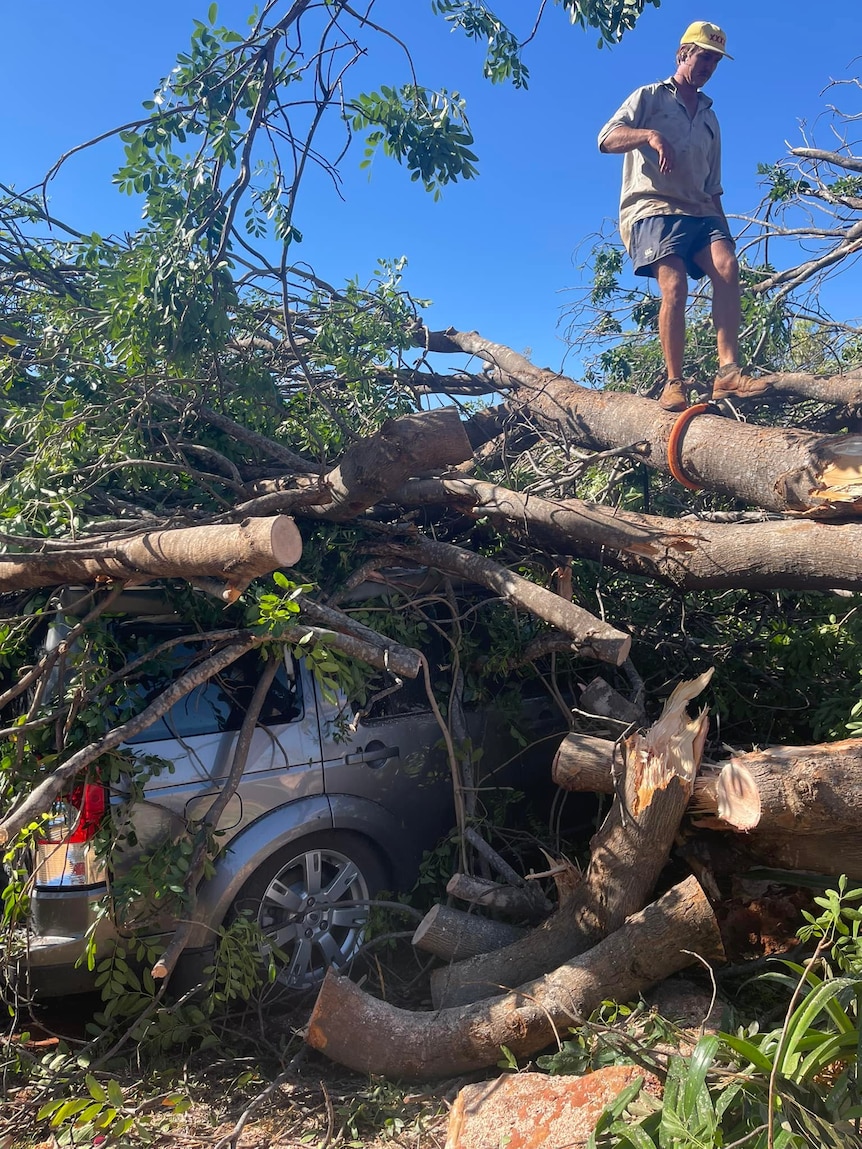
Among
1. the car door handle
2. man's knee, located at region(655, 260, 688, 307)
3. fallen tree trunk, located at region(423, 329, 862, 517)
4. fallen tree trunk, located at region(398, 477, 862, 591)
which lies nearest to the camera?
fallen tree trunk, located at region(398, 477, 862, 591)

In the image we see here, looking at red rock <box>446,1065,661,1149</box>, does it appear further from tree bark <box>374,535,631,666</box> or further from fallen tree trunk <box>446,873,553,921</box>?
tree bark <box>374,535,631,666</box>

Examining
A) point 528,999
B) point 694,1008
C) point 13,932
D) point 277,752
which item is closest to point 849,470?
point 694,1008

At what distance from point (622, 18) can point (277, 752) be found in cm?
393

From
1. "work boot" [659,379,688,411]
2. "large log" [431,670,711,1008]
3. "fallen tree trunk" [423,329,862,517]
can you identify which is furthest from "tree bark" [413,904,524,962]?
"work boot" [659,379,688,411]

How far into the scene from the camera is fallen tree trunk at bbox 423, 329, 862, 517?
3615mm

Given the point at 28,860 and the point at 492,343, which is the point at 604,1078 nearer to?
the point at 28,860

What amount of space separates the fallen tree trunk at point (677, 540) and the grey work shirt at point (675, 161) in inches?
90.0

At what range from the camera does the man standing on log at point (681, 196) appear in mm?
5098

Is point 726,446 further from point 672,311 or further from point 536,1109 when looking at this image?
point 536,1109

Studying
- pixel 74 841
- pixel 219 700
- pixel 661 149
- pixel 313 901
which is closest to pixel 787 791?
pixel 313 901

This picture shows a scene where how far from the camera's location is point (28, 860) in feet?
10.3

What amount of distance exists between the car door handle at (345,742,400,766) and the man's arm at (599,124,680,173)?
3.78 metres

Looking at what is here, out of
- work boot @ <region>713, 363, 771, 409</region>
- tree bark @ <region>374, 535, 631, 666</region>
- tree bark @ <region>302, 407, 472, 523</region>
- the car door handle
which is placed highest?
work boot @ <region>713, 363, 771, 409</region>

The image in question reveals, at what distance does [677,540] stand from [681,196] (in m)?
2.60
